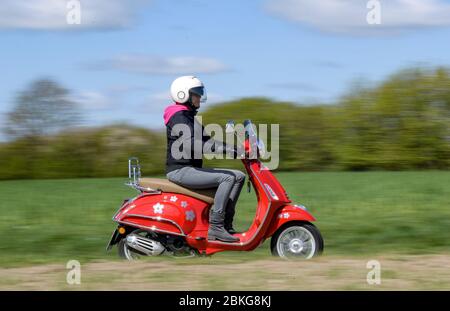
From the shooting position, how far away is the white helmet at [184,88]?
8727mm

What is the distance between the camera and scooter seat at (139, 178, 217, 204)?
8758 millimetres

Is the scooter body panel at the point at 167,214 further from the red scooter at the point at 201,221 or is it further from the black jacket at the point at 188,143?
the black jacket at the point at 188,143

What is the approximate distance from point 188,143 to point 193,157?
0.21 m

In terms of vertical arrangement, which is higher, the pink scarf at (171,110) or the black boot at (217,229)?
the pink scarf at (171,110)

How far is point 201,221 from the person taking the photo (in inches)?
347

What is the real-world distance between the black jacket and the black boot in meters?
0.58

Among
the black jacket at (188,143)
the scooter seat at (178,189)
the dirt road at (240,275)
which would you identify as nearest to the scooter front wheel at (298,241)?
the dirt road at (240,275)

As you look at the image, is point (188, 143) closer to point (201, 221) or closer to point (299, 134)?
point (201, 221)

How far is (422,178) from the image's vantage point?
18.9 metres

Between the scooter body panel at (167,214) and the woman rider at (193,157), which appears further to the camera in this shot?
the scooter body panel at (167,214)

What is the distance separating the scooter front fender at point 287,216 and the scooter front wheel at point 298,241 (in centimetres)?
6

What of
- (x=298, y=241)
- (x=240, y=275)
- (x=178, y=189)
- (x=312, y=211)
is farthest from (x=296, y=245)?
(x=312, y=211)

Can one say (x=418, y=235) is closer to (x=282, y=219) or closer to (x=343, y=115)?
(x=282, y=219)

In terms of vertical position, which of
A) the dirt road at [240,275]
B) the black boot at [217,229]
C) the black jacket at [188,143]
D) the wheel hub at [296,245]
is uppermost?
the black jacket at [188,143]
